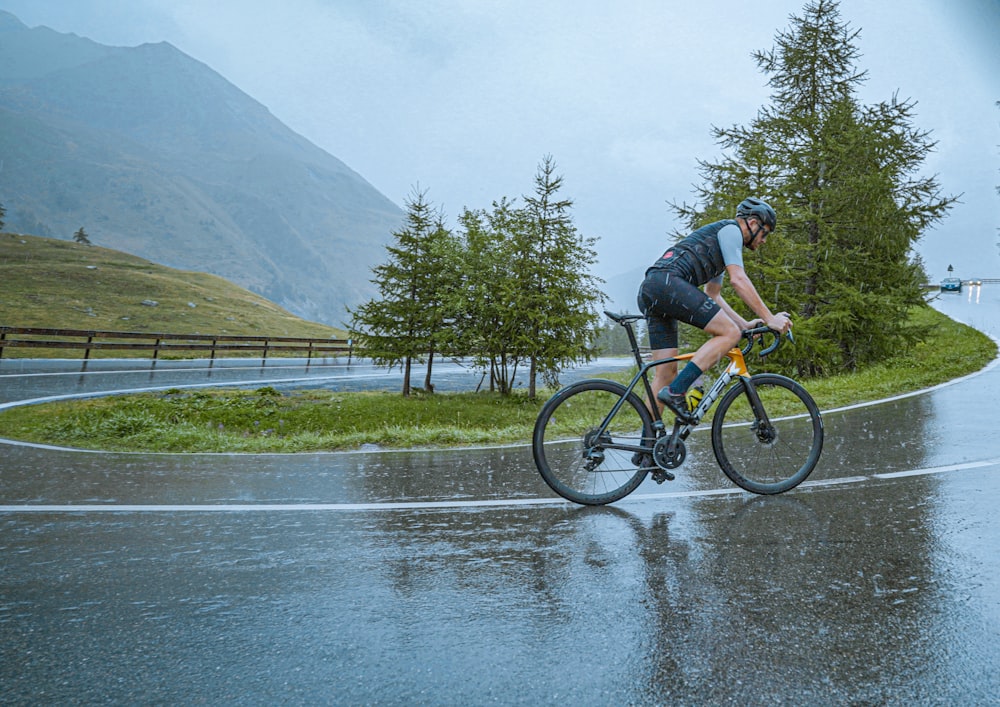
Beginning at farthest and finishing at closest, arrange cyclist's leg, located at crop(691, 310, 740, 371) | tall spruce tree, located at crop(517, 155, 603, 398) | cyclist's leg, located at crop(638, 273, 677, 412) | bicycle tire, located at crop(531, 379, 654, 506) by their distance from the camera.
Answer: tall spruce tree, located at crop(517, 155, 603, 398) → cyclist's leg, located at crop(638, 273, 677, 412) → cyclist's leg, located at crop(691, 310, 740, 371) → bicycle tire, located at crop(531, 379, 654, 506)

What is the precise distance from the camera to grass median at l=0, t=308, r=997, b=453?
8422mm

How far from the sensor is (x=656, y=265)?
4.43m

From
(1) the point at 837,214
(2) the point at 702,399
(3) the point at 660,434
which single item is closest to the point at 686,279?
(2) the point at 702,399

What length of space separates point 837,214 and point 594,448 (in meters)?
15.7

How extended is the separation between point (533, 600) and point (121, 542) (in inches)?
91.2

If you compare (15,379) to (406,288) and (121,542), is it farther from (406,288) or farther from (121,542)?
(121,542)

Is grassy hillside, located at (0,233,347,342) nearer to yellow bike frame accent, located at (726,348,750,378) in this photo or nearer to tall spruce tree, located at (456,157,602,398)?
tall spruce tree, located at (456,157,602,398)

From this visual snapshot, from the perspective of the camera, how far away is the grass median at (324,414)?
8.42 m

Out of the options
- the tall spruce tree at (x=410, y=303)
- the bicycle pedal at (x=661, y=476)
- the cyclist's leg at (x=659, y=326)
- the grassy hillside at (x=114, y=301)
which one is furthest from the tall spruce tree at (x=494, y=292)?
the grassy hillside at (x=114, y=301)

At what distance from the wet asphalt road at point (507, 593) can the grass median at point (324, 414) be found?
3.51 metres

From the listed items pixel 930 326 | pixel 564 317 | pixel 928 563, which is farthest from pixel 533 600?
pixel 564 317

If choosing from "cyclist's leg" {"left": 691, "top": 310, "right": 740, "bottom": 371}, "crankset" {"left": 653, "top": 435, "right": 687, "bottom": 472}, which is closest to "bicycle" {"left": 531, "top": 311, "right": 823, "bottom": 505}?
"crankset" {"left": 653, "top": 435, "right": 687, "bottom": 472}

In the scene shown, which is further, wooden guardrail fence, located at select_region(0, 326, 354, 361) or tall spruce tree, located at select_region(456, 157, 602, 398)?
wooden guardrail fence, located at select_region(0, 326, 354, 361)

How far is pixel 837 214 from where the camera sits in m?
16.8
